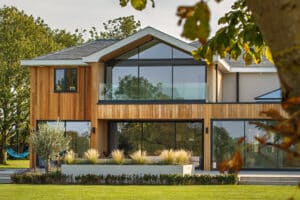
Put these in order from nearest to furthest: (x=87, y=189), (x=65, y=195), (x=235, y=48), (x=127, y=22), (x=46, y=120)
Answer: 1. (x=235, y=48)
2. (x=65, y=195)
3. (x=87, y=189)
4. (x=46, y=120)
5. (x=127, y=22)

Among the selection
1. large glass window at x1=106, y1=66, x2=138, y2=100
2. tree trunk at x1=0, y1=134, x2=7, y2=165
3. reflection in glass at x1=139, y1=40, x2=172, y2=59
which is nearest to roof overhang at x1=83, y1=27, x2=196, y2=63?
reflection in glass at x1=139, y1=40, x2=172, y2=59

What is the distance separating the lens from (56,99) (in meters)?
33.6

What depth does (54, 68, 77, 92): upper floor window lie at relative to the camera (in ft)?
110

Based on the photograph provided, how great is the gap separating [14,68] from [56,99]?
36.7 ft

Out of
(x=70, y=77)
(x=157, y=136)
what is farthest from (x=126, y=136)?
(x=70, y=77)

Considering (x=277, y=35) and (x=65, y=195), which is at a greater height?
(x=277, y=35)

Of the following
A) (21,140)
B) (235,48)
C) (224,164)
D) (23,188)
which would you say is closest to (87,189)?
(23,188)

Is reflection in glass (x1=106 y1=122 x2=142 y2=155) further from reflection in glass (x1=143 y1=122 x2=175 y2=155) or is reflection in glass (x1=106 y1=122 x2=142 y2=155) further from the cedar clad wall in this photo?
the cedar clad wall

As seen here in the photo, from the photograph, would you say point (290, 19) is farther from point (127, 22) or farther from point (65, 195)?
point (127, 22)

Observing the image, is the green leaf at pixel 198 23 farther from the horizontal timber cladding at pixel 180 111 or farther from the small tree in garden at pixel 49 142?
the horizontal timber cladding at pixel 180 111

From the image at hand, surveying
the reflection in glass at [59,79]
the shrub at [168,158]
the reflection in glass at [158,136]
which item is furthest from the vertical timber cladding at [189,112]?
the shrub at [168,158]

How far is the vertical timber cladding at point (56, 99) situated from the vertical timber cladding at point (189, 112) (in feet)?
5.61

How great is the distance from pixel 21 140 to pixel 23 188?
26.3 metres

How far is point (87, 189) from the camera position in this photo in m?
23.1
